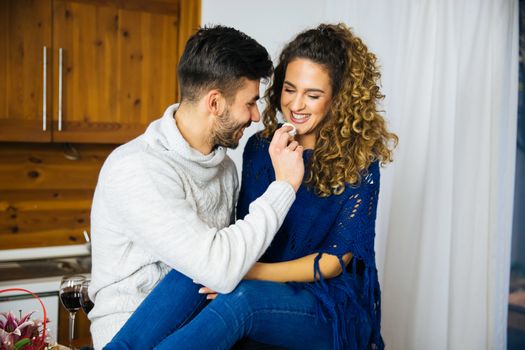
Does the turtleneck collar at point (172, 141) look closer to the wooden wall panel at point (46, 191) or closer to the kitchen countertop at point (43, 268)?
the kitchen countertop at point (43, 268)

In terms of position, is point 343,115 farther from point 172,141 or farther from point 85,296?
point 85,296

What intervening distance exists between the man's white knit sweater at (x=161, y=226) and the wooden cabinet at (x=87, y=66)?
1.17 meters

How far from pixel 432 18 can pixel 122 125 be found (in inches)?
57.4

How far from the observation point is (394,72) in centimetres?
226

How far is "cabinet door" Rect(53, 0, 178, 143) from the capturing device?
261cm

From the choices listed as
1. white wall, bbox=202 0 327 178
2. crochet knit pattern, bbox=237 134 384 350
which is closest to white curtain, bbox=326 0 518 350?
crochet knit pattern, bbox=237 134 384 350

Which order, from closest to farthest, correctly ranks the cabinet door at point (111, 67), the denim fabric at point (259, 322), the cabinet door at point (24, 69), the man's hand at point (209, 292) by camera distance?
the denim fabric at point (259, 322)
the man's hand at point (209, 292)
the cabinet door at point (24, 69)
the cabinet door at point (111, 67)

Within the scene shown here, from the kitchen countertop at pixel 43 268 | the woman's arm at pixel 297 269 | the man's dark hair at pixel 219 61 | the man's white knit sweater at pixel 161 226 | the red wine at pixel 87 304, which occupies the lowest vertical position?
the kitchen countertop at pixel 43 268

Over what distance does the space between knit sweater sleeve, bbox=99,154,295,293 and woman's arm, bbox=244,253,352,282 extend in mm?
146

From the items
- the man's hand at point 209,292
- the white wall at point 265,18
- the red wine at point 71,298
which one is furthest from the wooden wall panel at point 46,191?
the man's hand at point 209,292

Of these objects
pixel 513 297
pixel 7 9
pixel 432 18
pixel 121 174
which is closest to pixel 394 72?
pixel 432 18

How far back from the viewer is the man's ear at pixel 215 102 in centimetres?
156

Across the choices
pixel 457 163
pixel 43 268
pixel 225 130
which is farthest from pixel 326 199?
pixel 43 268

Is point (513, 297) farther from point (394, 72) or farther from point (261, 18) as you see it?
point (261, 18)
